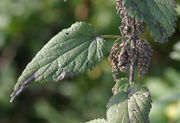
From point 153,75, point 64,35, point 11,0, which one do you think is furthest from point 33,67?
point 11,0

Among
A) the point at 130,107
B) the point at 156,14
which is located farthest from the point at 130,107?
the point at 156,14

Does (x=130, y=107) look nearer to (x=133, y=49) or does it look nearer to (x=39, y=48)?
(x=133, y=49)

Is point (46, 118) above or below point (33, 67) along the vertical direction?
above

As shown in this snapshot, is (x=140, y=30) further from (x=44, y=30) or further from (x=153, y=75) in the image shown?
(x=44, y=30)

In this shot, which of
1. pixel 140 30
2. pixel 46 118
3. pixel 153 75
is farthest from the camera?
pixel 46 118

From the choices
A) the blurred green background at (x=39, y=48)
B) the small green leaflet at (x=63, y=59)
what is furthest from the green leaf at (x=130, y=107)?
the blurred green background at (x=39, y=48)

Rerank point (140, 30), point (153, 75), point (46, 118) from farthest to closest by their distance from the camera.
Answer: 1. point (46, 118)
2. point (153, 75)
3. point (140, 30)

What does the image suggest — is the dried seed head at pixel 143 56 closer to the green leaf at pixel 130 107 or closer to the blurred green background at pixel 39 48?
the green leaf at pixel 130 107
